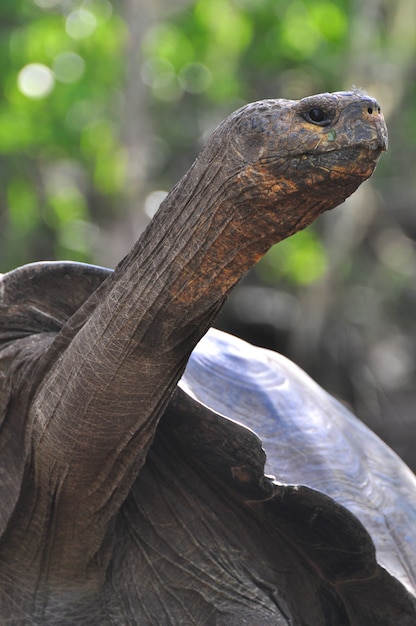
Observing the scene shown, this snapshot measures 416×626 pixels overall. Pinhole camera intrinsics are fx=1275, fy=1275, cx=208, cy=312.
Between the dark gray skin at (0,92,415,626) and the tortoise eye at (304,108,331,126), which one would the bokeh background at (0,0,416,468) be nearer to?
the dark gray skin at (0,92,415,626)

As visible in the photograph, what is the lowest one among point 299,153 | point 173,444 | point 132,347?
point 173,444

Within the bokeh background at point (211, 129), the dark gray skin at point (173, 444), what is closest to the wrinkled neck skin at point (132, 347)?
the dark gray skin at point (173, 444)

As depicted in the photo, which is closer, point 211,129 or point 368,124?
point 368,124

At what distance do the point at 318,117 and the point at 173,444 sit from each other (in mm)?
852

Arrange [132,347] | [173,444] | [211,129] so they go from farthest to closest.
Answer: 1. [211,129]
2. [173,444]
3. [132,347]

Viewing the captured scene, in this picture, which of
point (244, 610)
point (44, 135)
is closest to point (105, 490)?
point (244, 610)

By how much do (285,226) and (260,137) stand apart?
0.43 feet

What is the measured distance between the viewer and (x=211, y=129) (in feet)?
39.5

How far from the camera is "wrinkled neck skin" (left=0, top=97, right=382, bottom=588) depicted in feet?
5.93

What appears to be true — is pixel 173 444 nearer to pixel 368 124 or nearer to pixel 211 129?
pixel 368 124

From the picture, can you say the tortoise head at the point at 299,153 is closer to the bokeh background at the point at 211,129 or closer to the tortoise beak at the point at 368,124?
the tortoise beak at the point at 368,124

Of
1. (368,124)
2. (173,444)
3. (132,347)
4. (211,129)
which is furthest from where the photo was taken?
(211,129)

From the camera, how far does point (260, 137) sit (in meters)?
1.78

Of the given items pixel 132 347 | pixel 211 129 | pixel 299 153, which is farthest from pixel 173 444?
pixel 211 129
